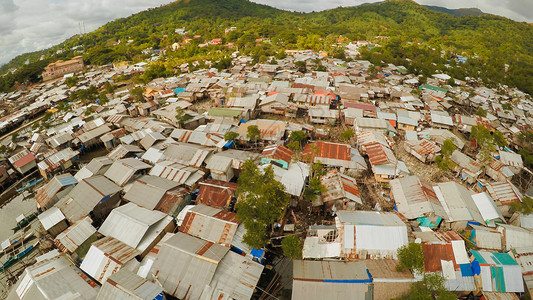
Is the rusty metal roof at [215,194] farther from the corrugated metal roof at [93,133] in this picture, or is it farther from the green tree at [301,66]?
the green tree at [301,66]

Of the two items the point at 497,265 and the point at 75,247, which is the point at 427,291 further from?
the point at 75,247

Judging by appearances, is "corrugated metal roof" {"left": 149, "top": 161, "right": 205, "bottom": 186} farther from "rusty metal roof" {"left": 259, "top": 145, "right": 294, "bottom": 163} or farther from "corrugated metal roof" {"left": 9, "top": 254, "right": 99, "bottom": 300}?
"corrugated metal roof" {"left": 9, "top": 254, "right": 99, "bottom": 300}

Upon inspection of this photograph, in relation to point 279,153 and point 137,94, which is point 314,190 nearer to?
point 279,153

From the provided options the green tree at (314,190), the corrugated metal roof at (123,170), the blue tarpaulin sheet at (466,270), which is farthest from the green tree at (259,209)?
the corrugated metal roof at (123,170)

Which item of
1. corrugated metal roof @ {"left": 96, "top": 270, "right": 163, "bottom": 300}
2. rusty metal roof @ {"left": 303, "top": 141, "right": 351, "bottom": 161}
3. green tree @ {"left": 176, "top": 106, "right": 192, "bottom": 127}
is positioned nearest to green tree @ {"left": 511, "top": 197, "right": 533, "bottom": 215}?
rusty metal roof @ {"left": 303, "top": 141, "right": 351, "bottom": 161}

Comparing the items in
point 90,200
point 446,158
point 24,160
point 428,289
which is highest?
point 24,160

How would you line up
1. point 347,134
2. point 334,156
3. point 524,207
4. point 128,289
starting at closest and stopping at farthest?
point 128,289
point 524,207
point 334,156
point 347,134

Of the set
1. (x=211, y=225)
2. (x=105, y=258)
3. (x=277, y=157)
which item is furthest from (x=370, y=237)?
(x=105, y=258)
